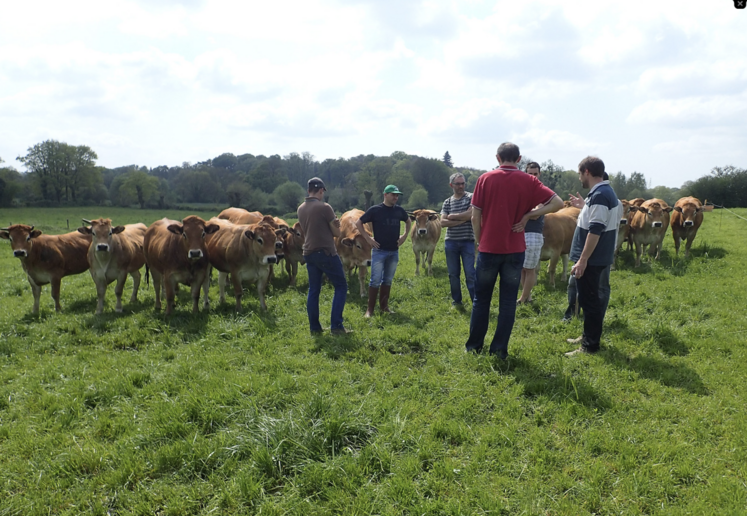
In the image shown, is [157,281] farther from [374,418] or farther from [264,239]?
[374,418]

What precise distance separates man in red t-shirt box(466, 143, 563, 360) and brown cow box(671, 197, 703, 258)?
386 inches

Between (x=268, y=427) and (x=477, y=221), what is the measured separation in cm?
324

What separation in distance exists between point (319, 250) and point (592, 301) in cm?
386

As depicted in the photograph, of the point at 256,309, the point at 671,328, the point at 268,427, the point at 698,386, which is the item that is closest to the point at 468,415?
the point at 268,427

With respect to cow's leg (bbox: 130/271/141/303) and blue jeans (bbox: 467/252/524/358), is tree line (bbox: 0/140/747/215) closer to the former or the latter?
cow's leg (bbox: 130/271/141/303)

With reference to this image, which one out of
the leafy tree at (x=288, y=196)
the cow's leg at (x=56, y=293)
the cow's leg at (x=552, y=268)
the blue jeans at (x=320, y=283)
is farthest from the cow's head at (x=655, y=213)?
the leafy tree at (x=288, y=196)

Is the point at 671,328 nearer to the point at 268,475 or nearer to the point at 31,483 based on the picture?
the point at 268,475

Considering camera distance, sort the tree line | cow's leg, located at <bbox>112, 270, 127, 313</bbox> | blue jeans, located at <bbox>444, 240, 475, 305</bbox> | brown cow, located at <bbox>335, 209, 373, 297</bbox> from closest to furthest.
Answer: blue jeans, located at <bbox>444, 240, 475, 305</bbox>, cow's leg, located at <bbox>112, 270, 127, 313</bbox>, brown cow, located at <bbox>335, 209, 373, 297</bbox>, the tree line

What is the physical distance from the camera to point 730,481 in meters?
3.36

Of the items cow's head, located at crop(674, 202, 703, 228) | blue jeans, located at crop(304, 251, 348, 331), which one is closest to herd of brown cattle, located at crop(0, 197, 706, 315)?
blue jeans, located at crop(304, 251, 348, 331)

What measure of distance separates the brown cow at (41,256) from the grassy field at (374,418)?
1.99m

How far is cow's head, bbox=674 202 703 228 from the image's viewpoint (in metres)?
12.5

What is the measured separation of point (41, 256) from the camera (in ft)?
30.0

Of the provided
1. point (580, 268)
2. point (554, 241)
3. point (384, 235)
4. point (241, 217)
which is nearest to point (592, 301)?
point (580, 268)
